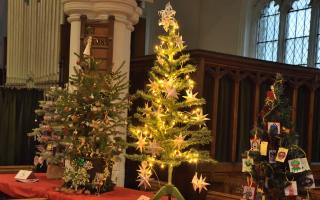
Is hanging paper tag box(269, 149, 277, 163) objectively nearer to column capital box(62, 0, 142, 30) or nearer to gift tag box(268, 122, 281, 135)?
gift tag box(268, 122, 281, 135)

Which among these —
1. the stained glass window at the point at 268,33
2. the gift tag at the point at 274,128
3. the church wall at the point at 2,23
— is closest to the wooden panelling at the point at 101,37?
the gift tag at the point at 274,128

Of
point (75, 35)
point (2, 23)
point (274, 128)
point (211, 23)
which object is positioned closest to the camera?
A: point (274, 128)

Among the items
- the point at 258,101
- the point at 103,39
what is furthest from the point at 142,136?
the point at 258,101

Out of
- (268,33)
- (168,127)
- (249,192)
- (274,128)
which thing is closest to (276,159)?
(274,128)

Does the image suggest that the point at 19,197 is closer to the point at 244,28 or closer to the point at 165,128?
the point at 165,128

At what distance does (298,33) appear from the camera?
393 inches

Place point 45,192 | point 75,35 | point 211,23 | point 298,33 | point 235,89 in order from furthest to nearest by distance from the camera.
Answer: point 211,23, point 298,33, point 235,89, point 75,35, point 45,192

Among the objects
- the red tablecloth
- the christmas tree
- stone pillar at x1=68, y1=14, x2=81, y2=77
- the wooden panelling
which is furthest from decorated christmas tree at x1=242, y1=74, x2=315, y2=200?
stone pillar at x1=68, y1=14, x2=81, y2=77

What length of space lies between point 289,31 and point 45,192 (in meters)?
7.33

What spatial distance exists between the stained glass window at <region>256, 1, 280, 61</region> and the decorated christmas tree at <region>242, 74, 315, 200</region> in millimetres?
6815

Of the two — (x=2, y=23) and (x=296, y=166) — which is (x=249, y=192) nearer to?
(x=296, y=166)

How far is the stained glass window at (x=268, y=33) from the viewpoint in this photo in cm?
1045

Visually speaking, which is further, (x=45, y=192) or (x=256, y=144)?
(x=45, y=192)

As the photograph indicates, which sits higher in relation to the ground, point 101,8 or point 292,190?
point 101,8
